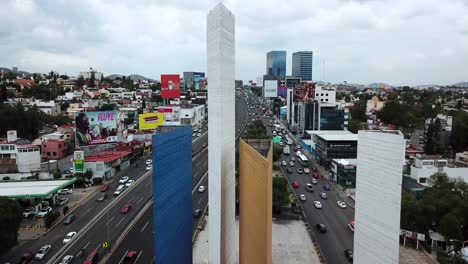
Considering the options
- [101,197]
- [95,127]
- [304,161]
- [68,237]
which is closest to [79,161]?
[101,197]

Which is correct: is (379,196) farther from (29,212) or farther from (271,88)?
(271,88)

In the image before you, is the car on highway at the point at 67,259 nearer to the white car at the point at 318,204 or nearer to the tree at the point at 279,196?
the tree at the point at 279,196

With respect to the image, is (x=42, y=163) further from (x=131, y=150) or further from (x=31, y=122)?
(x=31, y=122)

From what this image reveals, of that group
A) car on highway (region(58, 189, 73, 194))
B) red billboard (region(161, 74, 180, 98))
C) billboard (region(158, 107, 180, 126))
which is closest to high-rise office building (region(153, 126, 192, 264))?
car on highway (region(58, 189, 73, 194))

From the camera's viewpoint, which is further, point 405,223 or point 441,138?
point 441,138

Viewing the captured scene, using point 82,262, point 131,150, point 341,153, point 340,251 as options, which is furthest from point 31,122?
point 340,251

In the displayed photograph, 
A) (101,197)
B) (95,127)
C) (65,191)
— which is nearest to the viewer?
(101,197)

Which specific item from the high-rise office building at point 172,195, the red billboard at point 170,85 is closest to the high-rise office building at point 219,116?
the high-rise office building at point 172,195
